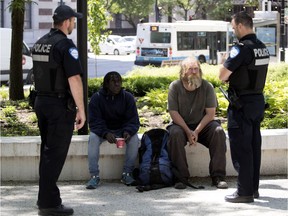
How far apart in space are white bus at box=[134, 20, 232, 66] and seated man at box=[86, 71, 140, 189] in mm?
28006

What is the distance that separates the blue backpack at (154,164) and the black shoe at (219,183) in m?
0.47

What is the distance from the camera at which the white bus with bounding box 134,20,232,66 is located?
36.7 metres

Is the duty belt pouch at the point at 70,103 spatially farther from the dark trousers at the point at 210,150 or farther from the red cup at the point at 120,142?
the dark trousers at the point at 210,150

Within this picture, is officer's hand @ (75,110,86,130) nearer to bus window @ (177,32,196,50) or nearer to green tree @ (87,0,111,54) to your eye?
green tree @ (87,0,111,54)

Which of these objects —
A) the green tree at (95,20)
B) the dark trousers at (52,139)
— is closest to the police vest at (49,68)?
the dark trousers at (52,139)

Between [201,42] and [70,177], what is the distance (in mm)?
30886

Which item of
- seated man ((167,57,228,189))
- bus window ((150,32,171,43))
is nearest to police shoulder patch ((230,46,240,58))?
seated man ((167,57,228,189))

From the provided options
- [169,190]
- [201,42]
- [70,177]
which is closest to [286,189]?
[169,190]

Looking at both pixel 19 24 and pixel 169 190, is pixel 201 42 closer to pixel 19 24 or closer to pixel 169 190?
pixel 19 24

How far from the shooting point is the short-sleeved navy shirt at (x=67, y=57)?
6.05 metres

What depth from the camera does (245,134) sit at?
670 cm

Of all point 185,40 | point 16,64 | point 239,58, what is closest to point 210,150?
point 239,58

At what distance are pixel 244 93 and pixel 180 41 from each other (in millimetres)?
30890

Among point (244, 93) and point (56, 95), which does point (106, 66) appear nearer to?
point (244, 93)
